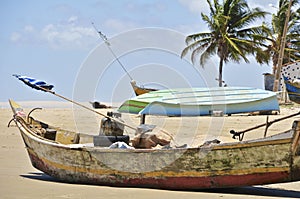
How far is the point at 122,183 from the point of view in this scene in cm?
584

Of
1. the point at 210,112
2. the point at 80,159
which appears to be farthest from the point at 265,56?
the point at 80,159

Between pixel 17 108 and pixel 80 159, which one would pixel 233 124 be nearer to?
pixel 17 108

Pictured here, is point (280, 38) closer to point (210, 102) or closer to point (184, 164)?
point (210, 102)

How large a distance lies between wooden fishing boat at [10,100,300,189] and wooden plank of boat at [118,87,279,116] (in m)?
8.71

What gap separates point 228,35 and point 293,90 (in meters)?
7.94

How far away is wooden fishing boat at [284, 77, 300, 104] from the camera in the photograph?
61.0ft

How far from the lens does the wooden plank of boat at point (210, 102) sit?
15602mm

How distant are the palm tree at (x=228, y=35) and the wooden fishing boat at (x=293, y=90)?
6.48 meters

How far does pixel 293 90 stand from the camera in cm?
1914

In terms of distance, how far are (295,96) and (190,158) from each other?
14.3 meters

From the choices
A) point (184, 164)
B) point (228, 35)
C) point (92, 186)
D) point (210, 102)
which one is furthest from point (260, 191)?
point (228, 35)

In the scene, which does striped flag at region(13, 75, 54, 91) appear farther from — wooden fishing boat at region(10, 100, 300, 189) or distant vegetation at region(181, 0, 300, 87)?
distant vegetation at region(181, 0, 300, 87)

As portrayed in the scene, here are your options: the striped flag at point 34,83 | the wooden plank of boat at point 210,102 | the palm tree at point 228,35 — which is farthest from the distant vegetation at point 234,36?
the striped flag at point 34,83

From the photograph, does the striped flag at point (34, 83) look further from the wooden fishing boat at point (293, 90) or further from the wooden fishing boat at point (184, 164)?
the wooden fishing boat at point (293, 90)
